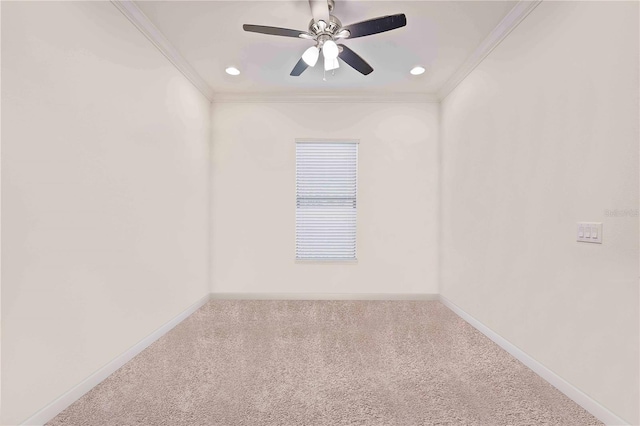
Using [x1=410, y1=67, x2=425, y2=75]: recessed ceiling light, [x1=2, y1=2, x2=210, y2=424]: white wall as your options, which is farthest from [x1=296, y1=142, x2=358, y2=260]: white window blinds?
[x1=2, y1=2, x2=210, y2=424]: white wall

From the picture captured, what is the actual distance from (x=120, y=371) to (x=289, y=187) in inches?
104

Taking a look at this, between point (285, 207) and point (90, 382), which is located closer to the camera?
point (90, 382)

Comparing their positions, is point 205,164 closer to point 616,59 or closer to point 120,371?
point 120,371

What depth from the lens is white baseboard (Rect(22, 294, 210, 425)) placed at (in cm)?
163

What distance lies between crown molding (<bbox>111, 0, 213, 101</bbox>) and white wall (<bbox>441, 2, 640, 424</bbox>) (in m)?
2.97

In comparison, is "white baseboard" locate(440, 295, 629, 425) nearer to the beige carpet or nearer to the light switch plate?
the beige carpet

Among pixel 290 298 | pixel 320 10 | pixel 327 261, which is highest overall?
pixel 320 10

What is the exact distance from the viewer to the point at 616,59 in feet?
5.41

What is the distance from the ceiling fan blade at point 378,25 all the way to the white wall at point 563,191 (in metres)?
1.05

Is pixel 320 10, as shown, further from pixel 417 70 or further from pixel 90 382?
pixel 90 382

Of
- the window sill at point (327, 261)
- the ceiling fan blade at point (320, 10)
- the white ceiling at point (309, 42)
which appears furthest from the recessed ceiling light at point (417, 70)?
the window sill at point (327, 261)

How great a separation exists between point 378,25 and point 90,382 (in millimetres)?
3032

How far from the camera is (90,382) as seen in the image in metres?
1.97

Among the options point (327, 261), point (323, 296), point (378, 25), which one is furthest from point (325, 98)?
point (323, 296)
